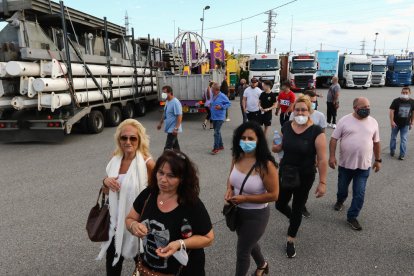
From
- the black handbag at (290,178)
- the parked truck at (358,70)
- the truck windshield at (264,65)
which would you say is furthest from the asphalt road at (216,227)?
the parked truck at (358,70)

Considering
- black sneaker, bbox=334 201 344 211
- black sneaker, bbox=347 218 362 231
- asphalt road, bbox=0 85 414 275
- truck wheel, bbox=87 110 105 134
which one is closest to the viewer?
asphalt road, bbox=0 85 414 275

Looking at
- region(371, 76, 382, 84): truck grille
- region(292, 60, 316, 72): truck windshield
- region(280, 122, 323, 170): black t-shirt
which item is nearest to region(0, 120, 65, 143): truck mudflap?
region(280, 122, 323, 170): black t-shirt

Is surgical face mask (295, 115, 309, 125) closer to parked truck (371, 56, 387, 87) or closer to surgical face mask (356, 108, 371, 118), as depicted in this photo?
surgical face mask (356, 108, 371, 118)

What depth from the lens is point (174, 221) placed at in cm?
179

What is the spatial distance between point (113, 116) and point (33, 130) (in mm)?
2933

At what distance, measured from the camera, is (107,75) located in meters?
9.96

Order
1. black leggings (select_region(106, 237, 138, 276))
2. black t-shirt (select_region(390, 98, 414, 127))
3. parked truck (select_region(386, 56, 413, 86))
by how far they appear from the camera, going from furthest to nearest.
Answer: parked truck (select_region(386, 56, 413, 86))
black t-shirt (select_region(390, 98, 414, 127))
black leggings (select_region(106, 237, 138, 276))

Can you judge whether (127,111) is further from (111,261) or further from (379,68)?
(379,68)

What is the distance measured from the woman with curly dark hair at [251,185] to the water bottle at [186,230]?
718 mm

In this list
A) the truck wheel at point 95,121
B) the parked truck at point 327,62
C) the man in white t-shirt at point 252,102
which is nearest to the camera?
the man in white t-shirt at point 252,102

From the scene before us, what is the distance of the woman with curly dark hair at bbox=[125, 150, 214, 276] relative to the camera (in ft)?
5.84

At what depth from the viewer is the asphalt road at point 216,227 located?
3.04 m

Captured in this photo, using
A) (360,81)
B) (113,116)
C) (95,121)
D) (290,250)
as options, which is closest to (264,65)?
(360,81)

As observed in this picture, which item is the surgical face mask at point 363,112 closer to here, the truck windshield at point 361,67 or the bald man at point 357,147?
the bald man at point 357,147
